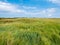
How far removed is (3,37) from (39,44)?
10.7 ft

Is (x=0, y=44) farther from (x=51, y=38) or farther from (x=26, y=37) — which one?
(x=51, y=38)

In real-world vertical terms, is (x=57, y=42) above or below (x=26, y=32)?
below

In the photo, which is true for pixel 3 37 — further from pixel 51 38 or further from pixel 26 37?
pixel 51 38

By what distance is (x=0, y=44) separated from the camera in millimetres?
14375

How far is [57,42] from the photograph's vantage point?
16.6 meters

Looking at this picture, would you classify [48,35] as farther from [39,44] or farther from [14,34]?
[14,34]

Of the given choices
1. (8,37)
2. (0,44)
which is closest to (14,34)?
(8,37)

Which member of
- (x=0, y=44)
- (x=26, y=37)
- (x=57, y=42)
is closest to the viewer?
(x=0, y=44)

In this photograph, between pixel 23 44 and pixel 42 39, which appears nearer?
pixel 23 44

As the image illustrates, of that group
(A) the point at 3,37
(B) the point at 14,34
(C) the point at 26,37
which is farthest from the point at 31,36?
(A) the point at 3,37

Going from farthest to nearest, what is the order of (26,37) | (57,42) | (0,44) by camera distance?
(57,42) < (26,37) < (0,44)

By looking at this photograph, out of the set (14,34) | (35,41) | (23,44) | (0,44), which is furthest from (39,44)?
(0,44)

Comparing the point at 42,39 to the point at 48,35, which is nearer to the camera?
the point at 42,39

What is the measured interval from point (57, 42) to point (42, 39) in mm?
1826
